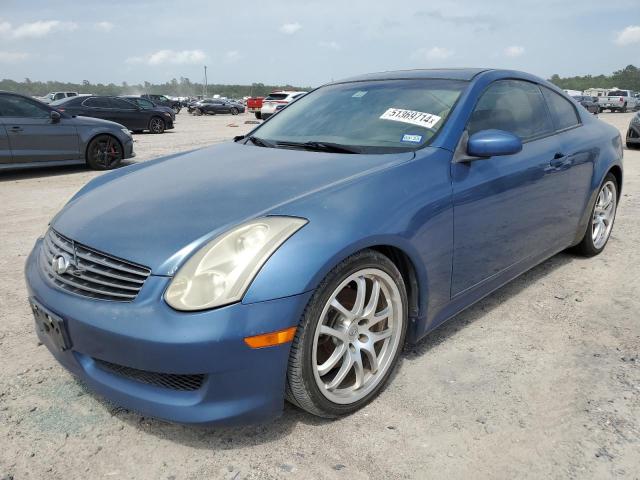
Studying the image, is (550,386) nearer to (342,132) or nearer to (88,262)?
(342,132)

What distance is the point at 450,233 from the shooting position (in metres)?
2.51

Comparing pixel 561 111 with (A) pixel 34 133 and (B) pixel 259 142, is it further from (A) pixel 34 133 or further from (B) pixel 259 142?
(A) pixel 34 133

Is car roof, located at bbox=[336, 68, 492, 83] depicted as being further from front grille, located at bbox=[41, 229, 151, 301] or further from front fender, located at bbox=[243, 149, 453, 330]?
front grille, located at bbox=[41, 229, 151, 301]

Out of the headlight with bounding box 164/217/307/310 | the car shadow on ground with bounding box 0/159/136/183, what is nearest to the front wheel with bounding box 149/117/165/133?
the car shadow on ground with bounding box 0/159/136/183

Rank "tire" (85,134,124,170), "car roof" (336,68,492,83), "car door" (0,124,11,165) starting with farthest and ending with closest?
1. "tire" (85,134,124,170)
2. "car door" (0,124,11,165)
3. "car roof" (336,68,492,83)

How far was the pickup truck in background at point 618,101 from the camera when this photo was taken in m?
39.5

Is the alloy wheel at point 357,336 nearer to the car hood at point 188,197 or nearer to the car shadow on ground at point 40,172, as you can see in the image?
the car hood at point 188,197

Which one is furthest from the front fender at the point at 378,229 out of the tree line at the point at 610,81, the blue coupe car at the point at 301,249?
the tree line at the point at 610,81

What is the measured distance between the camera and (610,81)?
98625mm

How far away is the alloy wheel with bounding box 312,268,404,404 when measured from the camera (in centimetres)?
213

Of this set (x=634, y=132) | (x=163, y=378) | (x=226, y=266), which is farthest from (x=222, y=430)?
(x=634, y=132)

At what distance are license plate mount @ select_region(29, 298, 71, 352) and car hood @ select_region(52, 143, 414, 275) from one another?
31 cm

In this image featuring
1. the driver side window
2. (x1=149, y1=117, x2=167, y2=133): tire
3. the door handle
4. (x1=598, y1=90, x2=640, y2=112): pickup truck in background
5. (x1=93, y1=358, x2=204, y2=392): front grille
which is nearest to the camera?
(x1=93, y1=358, x2=204, y2=392): front grille

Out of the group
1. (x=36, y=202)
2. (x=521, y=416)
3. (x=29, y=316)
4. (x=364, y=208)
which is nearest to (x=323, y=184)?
(x=364, y=208)
